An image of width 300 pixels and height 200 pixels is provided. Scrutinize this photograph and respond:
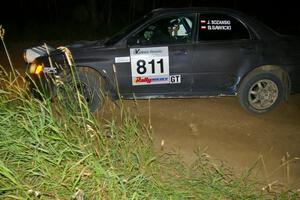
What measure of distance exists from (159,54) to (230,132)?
153 cm

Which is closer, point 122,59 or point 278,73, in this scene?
point 122,59

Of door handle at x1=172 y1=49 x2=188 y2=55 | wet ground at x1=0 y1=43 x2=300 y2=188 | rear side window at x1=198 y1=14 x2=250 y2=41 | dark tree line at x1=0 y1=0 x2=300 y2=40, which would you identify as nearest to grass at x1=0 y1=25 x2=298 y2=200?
wet ground at x1=0 y1=43 x2=300 y2=188

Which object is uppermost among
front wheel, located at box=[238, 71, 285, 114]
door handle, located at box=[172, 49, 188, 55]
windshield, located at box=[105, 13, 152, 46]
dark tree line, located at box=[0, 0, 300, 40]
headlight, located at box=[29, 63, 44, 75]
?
windshield, located at box=[105, 13, 152, 46]

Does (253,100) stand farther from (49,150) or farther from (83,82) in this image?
(49,150)

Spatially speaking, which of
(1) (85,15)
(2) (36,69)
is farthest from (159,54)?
(1) (85,15)

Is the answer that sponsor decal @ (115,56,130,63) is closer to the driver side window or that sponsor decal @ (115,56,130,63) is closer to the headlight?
the driver side window

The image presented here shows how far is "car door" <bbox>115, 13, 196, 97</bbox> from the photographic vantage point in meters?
5.66

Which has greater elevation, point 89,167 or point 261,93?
point 89,167

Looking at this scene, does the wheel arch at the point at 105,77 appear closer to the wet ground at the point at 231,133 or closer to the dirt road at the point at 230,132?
the wet ground at the point at 231,133

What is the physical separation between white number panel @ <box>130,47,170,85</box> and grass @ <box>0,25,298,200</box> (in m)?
1.49

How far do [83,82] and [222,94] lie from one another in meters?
2.14

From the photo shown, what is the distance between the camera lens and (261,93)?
5977mm

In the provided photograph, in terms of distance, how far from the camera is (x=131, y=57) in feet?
18.6

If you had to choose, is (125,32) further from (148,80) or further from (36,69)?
(36,69)
